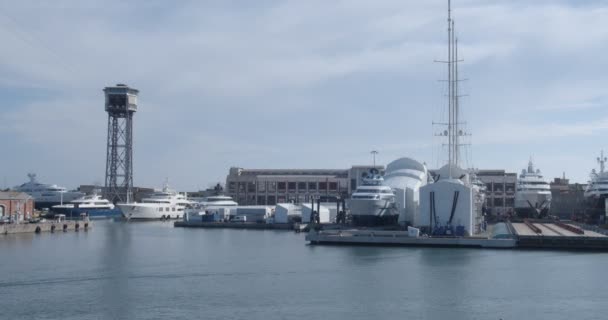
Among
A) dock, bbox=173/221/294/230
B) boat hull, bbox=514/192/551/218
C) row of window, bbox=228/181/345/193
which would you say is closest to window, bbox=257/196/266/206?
row of window, bbox=228/181/345/193

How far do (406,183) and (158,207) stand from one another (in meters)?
44.5

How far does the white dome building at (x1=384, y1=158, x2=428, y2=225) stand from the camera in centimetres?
5612

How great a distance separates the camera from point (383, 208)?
172 ft

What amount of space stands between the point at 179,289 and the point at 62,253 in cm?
1565

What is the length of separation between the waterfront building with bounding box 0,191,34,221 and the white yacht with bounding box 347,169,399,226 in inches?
1194

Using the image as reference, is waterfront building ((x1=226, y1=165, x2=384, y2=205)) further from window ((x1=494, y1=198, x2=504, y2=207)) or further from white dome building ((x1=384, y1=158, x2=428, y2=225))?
white dome building ((x1=384, y1=158, x2=428, y2=225))

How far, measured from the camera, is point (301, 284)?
27.2m

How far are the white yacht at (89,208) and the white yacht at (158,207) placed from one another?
541 centimetres

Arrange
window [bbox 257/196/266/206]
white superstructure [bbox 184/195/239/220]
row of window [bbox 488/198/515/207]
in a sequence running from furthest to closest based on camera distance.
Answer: window [bbox 257/196/266/206] < row of window [bbox 488/198/515/207] < white superstructure [bbox 184/195/239/220]

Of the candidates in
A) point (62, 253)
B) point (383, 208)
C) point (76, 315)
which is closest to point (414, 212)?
point (383, 208)

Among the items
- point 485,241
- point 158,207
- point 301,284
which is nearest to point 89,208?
point 158,207

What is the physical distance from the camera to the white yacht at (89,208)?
91.2 m

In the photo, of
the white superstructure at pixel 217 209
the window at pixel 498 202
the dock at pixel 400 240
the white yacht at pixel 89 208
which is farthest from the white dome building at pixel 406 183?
the white yacht at pixel 89 208

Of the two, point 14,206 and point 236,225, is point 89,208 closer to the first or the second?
point 14,206
